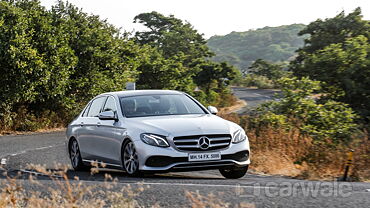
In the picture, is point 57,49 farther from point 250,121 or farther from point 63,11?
point 250,121

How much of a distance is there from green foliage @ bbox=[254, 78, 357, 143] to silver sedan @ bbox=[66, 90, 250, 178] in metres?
5.29

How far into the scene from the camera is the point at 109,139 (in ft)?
37.7

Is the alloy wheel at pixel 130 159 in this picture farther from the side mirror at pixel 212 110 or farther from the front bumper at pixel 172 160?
the side mirror at pixel 212 110

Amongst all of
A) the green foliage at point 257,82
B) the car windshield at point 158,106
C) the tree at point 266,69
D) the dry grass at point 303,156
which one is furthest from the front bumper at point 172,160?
the tree at point 266,69

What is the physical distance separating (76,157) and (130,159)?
9.08 ft

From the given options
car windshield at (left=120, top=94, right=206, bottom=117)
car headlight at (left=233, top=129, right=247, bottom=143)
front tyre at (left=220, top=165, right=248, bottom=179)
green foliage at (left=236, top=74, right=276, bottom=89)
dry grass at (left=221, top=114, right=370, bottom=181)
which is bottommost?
green foliage at (left=236, top=74, right=276, bottom=89)

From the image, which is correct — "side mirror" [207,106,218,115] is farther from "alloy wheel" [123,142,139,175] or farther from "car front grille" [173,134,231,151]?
"alloy wheel" [123,142,139,175]

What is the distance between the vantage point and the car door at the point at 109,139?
11.2 metres

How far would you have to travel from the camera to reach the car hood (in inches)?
401

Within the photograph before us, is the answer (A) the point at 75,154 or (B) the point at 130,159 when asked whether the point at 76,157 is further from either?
(B) the point at 130,159

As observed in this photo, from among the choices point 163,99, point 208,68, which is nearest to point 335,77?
point 163,99

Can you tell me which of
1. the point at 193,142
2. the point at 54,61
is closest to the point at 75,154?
the point at 193,142

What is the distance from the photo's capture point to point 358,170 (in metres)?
12.2

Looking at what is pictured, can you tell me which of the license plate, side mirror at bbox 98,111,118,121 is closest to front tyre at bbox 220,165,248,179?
the license plate
